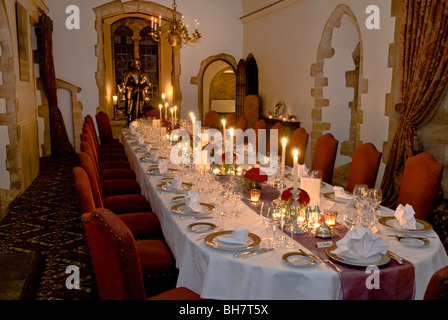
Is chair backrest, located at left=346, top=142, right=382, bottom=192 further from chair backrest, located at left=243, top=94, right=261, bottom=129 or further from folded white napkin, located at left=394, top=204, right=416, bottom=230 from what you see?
chair backrest, located at left=243, top=94, right=261, bottom=129

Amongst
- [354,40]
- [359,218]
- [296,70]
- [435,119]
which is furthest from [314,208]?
[296,70]

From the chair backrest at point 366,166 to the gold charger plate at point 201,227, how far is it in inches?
69.6

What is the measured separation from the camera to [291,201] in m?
2.24

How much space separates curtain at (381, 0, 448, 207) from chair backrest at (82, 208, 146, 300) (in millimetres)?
3802

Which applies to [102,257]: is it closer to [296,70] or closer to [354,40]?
[354,40]

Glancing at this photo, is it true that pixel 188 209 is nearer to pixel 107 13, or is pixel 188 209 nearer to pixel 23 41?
pixel 23 41

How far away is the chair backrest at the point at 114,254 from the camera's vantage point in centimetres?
167

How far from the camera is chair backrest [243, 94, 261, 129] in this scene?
9031mm

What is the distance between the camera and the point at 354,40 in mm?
6617

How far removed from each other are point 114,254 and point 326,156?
2994mm

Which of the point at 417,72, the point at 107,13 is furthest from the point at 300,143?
the point at 107,13

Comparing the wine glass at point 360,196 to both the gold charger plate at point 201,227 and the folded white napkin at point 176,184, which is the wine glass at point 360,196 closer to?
the gold charger plate at point 201,227

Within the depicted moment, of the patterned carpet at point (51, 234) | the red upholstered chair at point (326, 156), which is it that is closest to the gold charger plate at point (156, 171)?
the patterned carpet at point (51, 234)

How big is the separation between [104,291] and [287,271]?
83 cm
